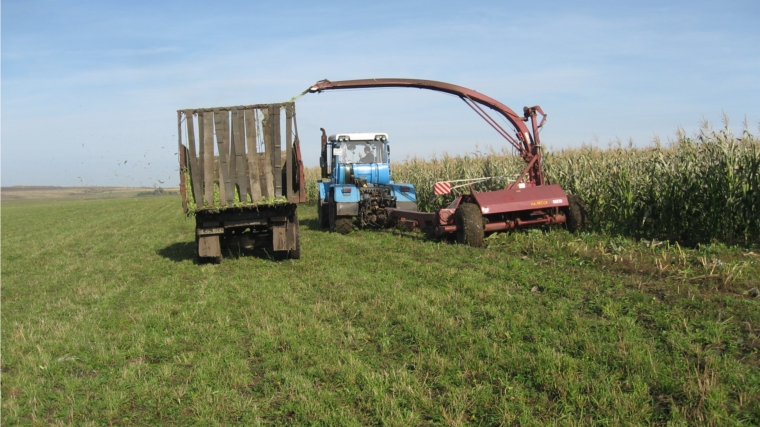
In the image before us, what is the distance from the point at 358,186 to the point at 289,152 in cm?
501

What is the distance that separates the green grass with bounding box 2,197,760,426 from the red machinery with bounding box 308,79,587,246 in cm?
111

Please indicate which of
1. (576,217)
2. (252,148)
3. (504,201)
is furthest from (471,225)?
(252,148)

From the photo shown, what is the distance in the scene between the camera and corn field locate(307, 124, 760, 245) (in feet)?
28.9

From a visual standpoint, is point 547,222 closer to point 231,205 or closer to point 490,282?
point 490,282

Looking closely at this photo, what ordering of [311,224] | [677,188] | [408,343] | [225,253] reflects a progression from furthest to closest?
[311,224] < [225,253] < [677,188] < [408,343]

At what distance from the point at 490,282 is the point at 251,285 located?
342 centimetres

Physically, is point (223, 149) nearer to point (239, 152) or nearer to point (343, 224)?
point (239, 152)

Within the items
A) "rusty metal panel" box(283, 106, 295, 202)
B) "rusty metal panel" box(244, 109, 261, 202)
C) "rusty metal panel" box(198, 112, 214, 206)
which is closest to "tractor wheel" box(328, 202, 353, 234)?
"rusty metal panel" box(283, 106, 295, 202)

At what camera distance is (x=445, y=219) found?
1105 cm

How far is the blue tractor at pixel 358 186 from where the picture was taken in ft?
46.2

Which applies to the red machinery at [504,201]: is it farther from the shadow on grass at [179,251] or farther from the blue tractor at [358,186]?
the shadow on grass at [179,251]

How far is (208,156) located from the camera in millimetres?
10039

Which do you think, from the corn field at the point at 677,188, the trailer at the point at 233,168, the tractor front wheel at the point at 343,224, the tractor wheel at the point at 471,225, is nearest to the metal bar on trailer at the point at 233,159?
the trailer at the point at 233,168

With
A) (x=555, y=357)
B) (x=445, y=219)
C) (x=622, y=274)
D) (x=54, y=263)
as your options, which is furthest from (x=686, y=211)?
(x=54, y=263)
